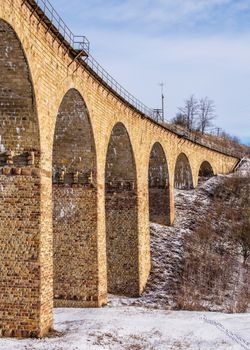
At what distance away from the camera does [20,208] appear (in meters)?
12.4

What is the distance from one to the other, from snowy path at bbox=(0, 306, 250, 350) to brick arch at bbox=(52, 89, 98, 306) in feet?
3.95

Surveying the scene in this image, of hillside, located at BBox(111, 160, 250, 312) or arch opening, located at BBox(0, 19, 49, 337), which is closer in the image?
arch opening, located at BBox(0, 19, 49, 337)

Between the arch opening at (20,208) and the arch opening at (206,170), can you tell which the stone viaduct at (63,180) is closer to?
the arch opening at (20,208)

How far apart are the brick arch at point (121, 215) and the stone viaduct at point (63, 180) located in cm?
5

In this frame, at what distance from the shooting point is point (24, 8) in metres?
11.9

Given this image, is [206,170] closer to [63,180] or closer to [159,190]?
[159,190]

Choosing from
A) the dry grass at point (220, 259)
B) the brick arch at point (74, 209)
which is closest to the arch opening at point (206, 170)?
the dry grass at point (220, 259)

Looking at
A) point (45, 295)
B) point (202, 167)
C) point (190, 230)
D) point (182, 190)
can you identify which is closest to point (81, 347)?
point (45, 295)

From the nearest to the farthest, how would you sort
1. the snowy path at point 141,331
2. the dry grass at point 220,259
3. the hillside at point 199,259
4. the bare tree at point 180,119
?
the snowy path at point 141,331 < the hillside at point 199,259 < the dry grass at point 220,259 < the bare tree at point 180,119

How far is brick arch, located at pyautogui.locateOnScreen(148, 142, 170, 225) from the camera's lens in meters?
31.7

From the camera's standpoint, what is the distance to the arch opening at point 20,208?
12.1 meters

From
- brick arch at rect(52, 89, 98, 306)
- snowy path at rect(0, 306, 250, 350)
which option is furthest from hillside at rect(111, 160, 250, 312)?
snowy path at rect(0, 306, 250, 350)

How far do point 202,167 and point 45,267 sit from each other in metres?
36.4

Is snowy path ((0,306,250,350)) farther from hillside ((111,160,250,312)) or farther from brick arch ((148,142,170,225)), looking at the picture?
brick arch ((148,142,170,225))
